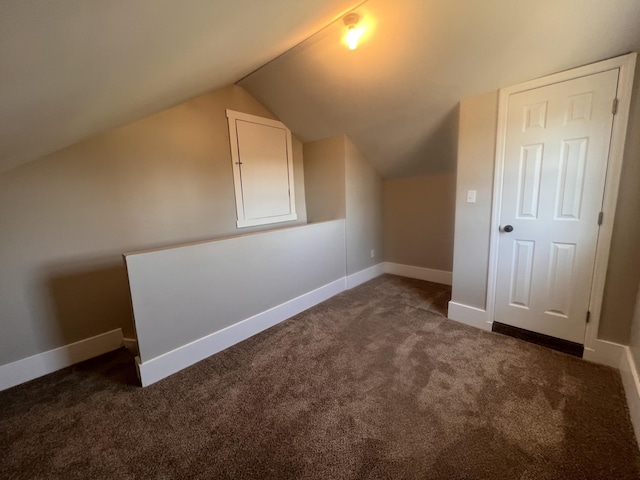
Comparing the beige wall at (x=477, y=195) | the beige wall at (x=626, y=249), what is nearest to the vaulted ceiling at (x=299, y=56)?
the beige wall at (x=477, y=195)

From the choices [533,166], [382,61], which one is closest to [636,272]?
[533,166]

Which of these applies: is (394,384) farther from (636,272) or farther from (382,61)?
(382,61)

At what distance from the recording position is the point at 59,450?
1.34 meters

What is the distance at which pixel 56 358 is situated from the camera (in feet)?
6.68

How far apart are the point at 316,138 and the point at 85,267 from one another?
2.78 metres

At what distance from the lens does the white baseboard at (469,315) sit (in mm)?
2357

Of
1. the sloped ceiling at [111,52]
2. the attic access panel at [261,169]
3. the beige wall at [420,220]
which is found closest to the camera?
the sloped ceiling at [111,52]

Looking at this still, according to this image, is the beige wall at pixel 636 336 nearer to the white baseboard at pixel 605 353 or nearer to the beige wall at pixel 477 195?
the white baseboard at pixel 605 353

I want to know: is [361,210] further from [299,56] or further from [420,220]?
[299,56]

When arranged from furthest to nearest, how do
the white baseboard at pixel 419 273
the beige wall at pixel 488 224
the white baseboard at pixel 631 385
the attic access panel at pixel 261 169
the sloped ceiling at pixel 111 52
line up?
the white baseboard at pixel 419 273
the attic access panel at pixel 261 169
the beige wall at pixel 488 224
the white baseboard at pixel 631 385
the sloped ceiling at pixel 111 52

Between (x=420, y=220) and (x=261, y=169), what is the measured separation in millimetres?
2302

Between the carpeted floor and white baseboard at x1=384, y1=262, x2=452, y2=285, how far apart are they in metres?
1.36

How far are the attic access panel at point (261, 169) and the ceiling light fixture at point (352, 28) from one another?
1544 mm

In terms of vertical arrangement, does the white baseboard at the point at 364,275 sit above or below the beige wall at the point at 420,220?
below
